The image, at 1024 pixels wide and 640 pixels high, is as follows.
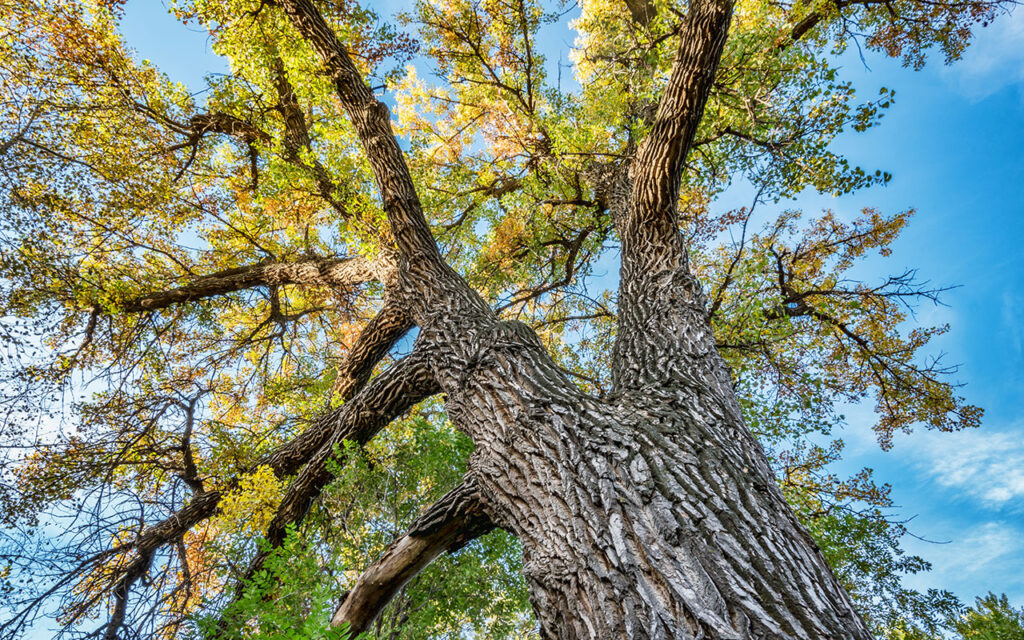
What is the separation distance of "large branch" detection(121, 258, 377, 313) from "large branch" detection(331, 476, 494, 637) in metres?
4.01

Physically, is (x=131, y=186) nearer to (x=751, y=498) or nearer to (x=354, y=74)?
(x=354, y=74)

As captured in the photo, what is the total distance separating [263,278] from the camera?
22.0 ft

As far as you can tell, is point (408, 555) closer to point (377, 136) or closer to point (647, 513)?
point (647, 513)

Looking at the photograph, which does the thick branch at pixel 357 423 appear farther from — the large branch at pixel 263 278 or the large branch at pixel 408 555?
the large branch at pixel 263 278

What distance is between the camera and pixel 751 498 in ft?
6.36

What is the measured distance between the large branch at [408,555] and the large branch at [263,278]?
13.2 feet

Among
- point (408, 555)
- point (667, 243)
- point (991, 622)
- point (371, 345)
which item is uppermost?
point (371, 345)

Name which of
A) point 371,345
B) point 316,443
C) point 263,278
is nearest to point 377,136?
point 371,345

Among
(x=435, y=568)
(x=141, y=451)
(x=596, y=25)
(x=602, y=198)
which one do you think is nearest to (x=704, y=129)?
(x=602, y=198)

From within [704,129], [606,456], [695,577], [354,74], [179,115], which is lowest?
[695,577]

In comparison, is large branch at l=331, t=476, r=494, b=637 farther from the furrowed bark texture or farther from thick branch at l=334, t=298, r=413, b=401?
thick branch at l=334, t=298, r=413, b=401

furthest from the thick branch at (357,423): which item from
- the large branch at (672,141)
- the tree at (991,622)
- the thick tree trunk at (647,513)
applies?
the tree at (991,622)

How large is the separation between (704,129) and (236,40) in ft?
22.4

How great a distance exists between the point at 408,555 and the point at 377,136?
14.6 ft
